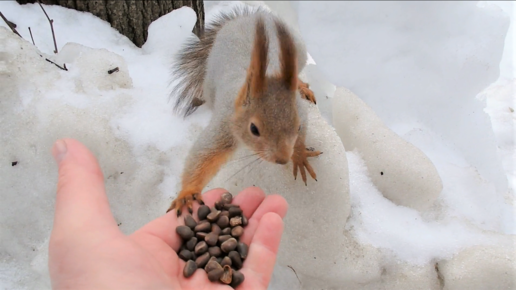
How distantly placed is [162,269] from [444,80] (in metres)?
1.85

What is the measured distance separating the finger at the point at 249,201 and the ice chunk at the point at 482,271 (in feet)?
2.36

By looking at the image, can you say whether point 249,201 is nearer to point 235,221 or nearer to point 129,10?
point 235,221

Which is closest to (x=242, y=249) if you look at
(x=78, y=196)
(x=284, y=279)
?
(x=284, y=279)

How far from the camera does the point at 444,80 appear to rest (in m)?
2.27

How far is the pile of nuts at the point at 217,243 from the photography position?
1.17m

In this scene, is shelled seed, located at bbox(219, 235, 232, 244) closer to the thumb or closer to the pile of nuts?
the pile of nuts

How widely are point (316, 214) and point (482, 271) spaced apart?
1.96ft

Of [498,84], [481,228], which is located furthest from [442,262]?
[498,84]

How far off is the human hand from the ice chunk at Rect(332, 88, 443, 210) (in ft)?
1.97

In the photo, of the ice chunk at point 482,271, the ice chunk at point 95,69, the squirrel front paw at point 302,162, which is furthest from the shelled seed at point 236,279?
the ice chunk at point 95,69

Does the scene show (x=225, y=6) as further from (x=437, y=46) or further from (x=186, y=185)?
(x=186, y=185)

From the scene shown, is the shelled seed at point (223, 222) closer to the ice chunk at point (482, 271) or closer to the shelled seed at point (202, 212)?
the shelled seed at point (202, 212)

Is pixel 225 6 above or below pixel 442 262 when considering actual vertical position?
above

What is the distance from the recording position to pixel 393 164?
1.68 m
